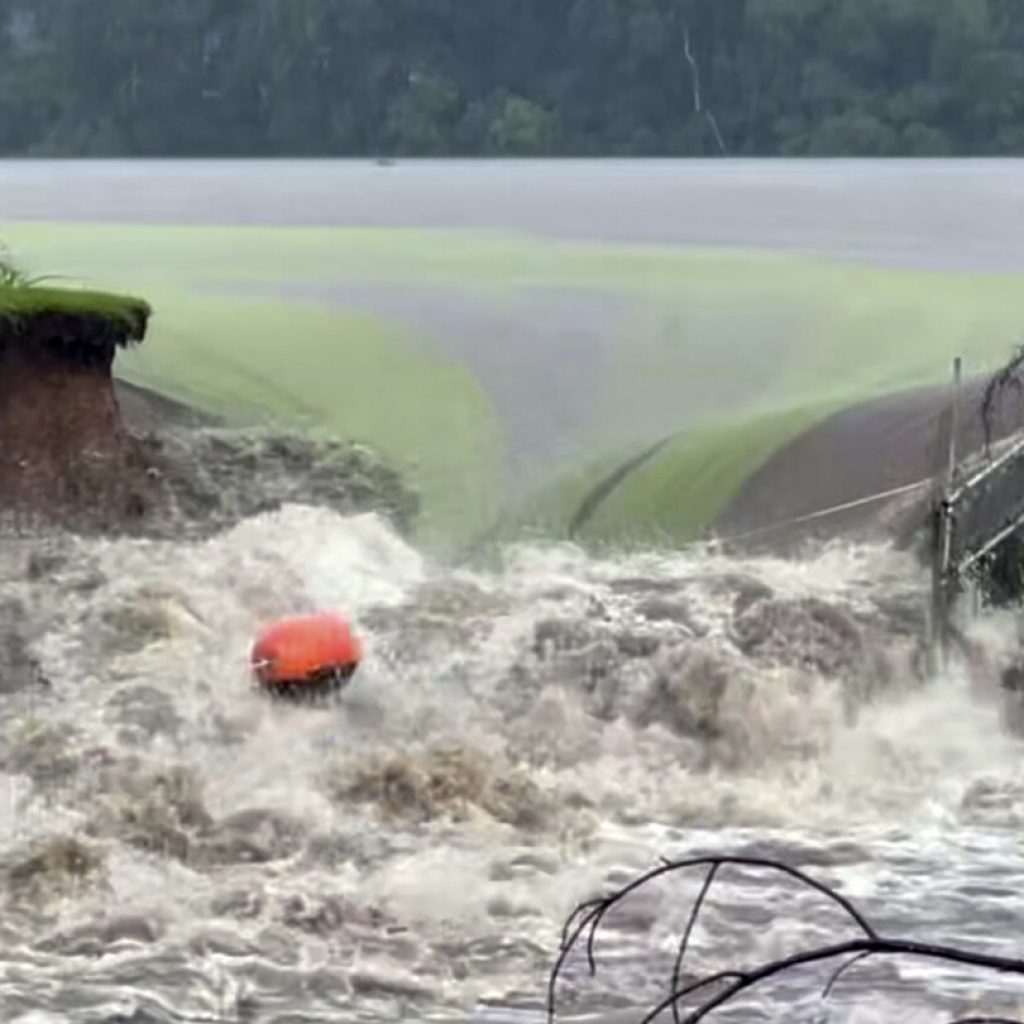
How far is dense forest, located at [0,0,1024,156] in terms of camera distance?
15.0 feet

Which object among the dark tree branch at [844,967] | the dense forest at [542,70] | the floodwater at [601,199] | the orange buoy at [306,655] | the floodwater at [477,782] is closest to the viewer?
the dark tree branch at [844,967]

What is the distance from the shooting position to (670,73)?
4.64 m

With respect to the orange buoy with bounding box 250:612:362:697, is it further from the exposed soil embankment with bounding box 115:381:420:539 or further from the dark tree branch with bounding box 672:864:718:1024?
the dark tree branch with bounding box 672:864:718:1024

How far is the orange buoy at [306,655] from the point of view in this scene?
151 inches

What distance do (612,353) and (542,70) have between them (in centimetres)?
69

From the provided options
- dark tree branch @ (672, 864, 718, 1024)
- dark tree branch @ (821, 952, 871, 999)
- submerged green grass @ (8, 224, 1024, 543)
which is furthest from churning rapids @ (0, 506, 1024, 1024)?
dark tree branch @ (672, 864, 718, 1024)

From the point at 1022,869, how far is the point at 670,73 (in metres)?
2.12

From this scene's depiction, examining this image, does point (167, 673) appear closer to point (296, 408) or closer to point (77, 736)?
A: point (77, 736)

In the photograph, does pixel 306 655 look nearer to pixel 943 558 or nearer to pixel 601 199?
pixel 943 558

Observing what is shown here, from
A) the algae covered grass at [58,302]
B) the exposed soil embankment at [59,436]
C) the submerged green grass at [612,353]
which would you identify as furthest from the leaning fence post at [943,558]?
the algae covered grass at [58,302]

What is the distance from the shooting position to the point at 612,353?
4.47 metres

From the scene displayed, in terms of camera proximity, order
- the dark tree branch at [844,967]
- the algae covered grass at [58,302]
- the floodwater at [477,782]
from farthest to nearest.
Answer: the algae covered grass at [58,302] < the floodwater at [477,782] < the dark tree branch at [844,967]

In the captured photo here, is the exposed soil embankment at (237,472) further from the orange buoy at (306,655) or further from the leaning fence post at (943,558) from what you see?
the leaning fence post at (943,558)

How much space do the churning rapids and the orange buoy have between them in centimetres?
4
